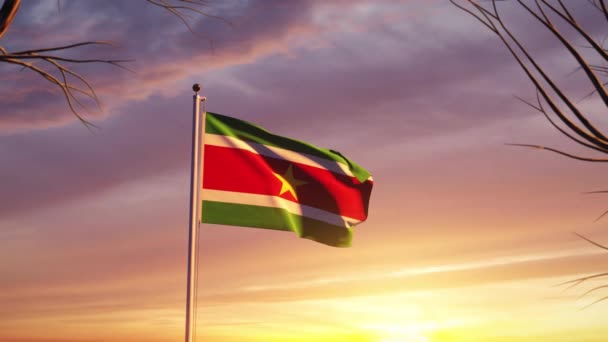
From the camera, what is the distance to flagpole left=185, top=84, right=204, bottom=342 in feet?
37.3

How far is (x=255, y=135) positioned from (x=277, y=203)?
1389 mm

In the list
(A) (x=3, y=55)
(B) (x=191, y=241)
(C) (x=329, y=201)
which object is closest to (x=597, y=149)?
(A) (x=3, y=55)

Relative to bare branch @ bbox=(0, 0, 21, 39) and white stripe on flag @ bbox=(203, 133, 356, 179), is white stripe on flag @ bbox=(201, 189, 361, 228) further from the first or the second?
bare branch @ bbox=(0, 0, 21, 39)

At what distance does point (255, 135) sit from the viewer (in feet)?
45.4

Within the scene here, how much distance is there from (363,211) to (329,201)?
1.08 m

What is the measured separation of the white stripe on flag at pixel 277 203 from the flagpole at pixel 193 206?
629 mm

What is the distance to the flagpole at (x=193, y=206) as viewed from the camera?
447 inches

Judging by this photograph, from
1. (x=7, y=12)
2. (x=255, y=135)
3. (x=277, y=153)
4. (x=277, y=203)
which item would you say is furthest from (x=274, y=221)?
(x=7, y=12)

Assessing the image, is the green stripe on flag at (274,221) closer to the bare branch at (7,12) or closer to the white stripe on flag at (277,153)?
the white stripe on flag at (277,153)

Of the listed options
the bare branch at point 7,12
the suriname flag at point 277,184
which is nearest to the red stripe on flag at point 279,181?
the suriname flag at point 277,184

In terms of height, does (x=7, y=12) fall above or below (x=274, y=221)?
below

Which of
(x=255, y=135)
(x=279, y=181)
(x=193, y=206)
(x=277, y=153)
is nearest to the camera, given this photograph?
(x=193, y=206)

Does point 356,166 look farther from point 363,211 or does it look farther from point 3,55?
point 3,55

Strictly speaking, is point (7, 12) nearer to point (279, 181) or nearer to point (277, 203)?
point (277, 203)
